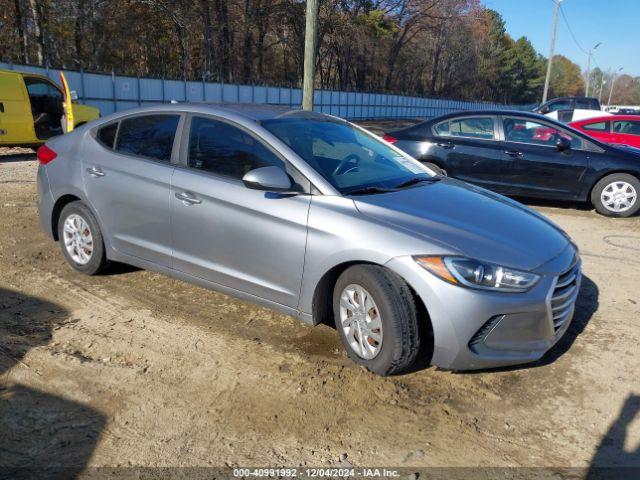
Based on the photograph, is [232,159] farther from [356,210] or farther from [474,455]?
[474,455]

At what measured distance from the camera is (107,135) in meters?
4.74

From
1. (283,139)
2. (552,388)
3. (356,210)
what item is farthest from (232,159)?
(552,388)

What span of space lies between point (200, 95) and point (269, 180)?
23.1m

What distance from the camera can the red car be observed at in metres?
11.6

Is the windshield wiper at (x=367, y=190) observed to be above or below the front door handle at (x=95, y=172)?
above

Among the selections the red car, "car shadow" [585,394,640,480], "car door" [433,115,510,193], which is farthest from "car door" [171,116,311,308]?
the red car

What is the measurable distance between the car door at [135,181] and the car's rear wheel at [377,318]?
155 centimetres

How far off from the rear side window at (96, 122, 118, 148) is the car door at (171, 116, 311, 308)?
2.73ft

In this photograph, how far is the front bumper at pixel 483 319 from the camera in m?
3.08

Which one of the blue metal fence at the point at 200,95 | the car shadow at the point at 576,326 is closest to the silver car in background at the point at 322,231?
the car shadow at the point at 576,326

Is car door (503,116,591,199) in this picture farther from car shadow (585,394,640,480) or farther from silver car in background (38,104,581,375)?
car shadow (585,394,640,480)

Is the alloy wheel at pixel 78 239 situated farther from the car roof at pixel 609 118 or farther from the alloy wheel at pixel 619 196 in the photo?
the car roof at pixel 609 118

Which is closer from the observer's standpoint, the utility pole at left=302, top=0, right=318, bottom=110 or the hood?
the hood

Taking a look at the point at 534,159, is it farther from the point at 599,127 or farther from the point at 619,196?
the point at 599,127
